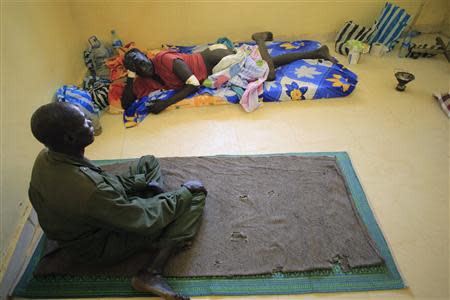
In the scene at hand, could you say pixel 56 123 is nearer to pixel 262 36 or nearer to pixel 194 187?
pixel 194 187

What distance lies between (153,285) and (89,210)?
1.37ft

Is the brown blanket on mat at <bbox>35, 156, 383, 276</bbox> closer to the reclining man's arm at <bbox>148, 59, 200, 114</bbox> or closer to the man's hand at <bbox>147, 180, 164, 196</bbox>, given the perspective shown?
the man's hand at <bbox>147, 180, 164, 196</bbox>

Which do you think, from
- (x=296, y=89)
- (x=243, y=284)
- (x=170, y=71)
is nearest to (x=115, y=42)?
(x=170, y=71)

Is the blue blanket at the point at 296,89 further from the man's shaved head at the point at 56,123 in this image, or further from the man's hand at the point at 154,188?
the man's shaved head at the point at 56,123

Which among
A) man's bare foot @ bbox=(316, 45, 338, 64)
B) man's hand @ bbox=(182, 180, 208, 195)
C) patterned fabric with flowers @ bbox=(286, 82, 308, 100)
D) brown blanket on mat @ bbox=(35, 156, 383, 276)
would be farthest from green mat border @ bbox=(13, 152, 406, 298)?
man's bare foot @ bbox=(316, 45, 338, 64)

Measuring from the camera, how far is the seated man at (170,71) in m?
2.25

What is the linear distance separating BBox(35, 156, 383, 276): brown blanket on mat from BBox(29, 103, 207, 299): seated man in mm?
104

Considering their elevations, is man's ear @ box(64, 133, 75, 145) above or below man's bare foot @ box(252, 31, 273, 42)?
above

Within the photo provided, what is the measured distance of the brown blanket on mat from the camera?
140 centimetres

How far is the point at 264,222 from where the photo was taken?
61.3 inches

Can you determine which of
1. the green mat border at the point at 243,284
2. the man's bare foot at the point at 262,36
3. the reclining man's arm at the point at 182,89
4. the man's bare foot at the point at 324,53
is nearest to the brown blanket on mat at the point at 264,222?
the green mat border at the point at 243,284

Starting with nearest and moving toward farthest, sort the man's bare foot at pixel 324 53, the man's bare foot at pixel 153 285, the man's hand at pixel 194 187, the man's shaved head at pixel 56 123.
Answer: the man's shaved head at pixel 56 123
the man's bare foot at pixel 153 285
the man's hand at pixel 194 187
the man's bare foot at pixel 324 53

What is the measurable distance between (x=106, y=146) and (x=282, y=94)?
4.42ft

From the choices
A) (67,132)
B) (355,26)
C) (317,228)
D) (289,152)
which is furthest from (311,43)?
(67,132)
